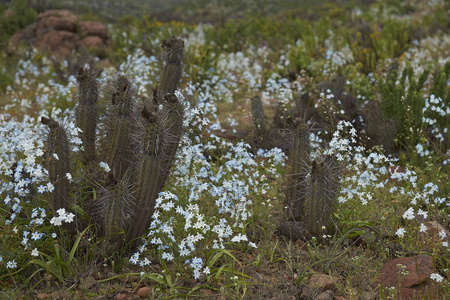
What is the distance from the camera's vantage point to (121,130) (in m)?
3.89

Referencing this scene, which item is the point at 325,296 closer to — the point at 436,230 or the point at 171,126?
the point at 436,230

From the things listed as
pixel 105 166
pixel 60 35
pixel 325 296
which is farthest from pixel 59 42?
pixel 325 296

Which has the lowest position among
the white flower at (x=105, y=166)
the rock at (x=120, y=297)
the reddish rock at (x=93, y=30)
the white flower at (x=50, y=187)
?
the rock at (x=120, y=297)

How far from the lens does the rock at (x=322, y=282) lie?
3404mm

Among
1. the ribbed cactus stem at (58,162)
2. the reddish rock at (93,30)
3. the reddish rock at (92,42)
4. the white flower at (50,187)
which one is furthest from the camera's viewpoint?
the reddish rock at (93,30)

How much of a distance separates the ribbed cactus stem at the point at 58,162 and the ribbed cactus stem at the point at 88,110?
83 centimetres

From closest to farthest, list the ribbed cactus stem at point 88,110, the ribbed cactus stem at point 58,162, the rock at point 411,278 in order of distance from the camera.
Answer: the rock at point 411,278 → the ribbed cactus stem at point 58,162 → the ribbed cactus stem at point 88,110

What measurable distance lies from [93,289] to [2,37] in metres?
12.2

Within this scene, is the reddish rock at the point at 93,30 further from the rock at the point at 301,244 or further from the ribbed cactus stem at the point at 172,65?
the rock at the point at 301,244

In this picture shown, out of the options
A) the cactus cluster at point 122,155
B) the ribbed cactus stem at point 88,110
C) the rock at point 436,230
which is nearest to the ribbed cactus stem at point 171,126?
the cactus cluster at point 122,155

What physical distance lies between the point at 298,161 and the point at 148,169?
1.45 meters

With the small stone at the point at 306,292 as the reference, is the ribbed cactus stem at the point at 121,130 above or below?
above

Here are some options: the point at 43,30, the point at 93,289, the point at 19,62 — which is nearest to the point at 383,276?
the point at 93,289

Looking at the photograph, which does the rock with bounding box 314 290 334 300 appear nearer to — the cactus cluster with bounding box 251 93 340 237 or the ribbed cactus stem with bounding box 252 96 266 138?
the cactus cluster with bounding box 251 93 340 237
